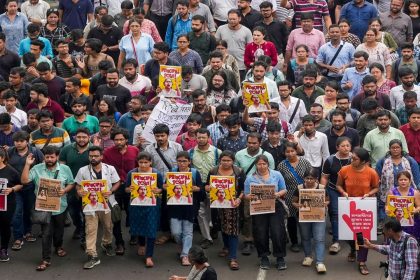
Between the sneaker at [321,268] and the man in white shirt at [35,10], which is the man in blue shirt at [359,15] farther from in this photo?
the sneaker at [321,268]

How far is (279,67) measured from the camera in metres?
22.7

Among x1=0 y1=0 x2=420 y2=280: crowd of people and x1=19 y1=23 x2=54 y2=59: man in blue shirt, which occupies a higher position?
x1=19 y1=23 x2=54 y2=59: man in blue shirt

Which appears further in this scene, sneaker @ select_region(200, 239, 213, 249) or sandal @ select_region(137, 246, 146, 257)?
sneaker @ select_region(200, 239, 213, 249)

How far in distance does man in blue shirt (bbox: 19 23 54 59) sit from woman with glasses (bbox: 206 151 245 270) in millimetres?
5875

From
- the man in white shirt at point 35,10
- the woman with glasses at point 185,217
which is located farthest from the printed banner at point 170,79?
the man in white shirt at point 35,10

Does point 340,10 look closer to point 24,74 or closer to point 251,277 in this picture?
point 24,74

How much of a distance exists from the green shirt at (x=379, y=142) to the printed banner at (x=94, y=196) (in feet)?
13.2

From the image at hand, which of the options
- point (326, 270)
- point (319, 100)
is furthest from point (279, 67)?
point (326, 270)

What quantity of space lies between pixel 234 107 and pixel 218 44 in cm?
202

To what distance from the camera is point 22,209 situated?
58.3ft

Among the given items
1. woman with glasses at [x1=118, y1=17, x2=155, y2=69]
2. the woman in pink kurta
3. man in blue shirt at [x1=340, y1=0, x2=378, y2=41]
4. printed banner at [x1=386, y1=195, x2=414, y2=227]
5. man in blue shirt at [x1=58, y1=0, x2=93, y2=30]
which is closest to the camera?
printed banner at [x1=386, y1=195, x2=414, y2=227]

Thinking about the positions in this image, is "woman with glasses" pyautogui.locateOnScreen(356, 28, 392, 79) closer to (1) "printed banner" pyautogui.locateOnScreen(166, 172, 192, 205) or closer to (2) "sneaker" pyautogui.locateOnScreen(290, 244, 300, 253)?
(2) "sneaker" pyautogui.locateOnScreen(290, 244, 300, 253)

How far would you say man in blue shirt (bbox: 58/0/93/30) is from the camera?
23.7 m

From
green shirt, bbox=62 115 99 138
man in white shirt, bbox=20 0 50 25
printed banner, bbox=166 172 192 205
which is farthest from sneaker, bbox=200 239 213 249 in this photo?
man in white shirt, bbox=20 0 50 25
